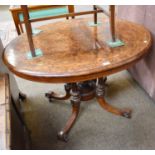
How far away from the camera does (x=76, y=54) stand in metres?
1.00

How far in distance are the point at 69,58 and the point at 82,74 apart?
0.46 feet

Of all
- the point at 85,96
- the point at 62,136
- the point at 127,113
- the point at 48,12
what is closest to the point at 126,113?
the point at 127,113

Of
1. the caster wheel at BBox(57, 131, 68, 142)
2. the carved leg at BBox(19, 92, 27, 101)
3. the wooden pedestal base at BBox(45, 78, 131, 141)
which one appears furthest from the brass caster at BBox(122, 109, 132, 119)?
the carved leg at BBox(19, 92, 27, 101)

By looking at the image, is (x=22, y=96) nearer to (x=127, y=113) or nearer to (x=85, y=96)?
(x=85, y=96)

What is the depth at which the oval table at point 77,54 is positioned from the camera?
90 cm

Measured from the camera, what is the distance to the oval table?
90 centimetres

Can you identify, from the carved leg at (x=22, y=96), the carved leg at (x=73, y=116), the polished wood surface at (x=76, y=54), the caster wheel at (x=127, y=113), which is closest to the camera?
the polished wood surface at (x=76, y=54)

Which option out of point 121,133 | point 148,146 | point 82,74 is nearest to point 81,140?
point 121,133

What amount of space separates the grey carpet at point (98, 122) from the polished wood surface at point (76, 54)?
2.04 ft

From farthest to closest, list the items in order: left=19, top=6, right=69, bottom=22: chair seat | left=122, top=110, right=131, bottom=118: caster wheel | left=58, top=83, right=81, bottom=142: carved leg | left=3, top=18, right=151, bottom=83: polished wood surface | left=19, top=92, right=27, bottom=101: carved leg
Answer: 1. left=19, top=6, right=69, bottom=22: chair seat
2. left=19, top=92, right=27, bottom=101: carved leg
3. left=122, top=110, right=131, bottom=118: caster wheel
4. left=58, top=83, right=81, bottom=142: carved leg
5. left=3, top=18, right=151, bottom=83: polished wood surface

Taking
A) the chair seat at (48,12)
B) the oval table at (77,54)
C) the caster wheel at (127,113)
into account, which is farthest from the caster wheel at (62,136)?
the chair seat at (48,12)

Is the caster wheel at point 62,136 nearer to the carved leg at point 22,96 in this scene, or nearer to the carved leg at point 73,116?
the carved leg at point 73,116

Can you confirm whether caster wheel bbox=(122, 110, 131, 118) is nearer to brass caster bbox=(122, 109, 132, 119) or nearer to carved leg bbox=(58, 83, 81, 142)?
brass caster bbox=(122, 109, 132, 119)

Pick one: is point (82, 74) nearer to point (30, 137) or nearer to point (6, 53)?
point (6, 53)
